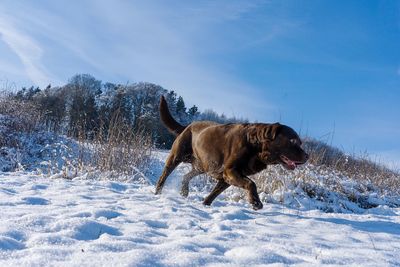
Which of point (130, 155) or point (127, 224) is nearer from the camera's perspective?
point (127, 224)

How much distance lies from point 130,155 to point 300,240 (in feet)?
21.7

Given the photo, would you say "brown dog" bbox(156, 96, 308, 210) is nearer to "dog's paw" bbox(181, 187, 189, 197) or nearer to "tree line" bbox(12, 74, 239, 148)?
"dog's paw" bbox(181, 187, 189, 197)

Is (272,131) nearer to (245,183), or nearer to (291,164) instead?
(291,164)

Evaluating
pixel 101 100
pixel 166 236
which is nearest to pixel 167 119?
pixel 166 236

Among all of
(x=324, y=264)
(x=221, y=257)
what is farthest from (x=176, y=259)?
(x=324, y=264)

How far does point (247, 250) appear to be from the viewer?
252 centimetres

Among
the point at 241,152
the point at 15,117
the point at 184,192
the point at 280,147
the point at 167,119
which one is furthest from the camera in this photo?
the point at 15,117

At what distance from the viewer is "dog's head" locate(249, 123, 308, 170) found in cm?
489

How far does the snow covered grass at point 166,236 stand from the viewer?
2.16 metres

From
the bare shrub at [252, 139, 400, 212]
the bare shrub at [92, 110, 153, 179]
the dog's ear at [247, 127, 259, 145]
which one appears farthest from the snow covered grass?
the bare shrub at [92, 110, 153, 179]

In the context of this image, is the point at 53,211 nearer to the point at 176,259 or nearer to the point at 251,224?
the point at 176,259

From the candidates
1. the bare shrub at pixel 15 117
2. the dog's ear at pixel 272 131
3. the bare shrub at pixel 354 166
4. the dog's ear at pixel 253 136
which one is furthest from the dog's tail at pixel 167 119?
the bare shrub at pixel 15 117

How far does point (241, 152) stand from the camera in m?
5.02

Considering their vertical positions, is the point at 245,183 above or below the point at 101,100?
below
